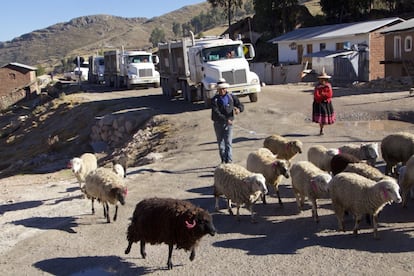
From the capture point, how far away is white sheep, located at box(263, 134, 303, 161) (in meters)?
12.1

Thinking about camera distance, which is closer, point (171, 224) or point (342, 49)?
point (171, 224)

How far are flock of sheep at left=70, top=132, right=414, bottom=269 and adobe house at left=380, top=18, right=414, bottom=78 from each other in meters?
26.0

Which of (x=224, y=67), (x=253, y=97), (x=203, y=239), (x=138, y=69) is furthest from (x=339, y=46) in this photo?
(x=203, y=239)

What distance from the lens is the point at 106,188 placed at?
31.9 ft

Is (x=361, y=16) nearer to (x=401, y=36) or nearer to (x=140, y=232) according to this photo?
(x=401, y=36)

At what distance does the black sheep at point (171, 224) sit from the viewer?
279 inches

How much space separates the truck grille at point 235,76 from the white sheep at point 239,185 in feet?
48.4

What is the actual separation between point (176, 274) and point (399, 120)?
1429 centimetres

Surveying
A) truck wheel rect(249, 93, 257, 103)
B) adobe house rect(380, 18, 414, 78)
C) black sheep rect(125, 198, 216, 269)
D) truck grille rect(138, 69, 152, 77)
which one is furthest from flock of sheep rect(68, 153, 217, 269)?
truck grille rect(138, 69, 152, 77)

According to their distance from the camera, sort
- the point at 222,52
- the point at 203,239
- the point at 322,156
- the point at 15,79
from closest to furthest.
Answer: the point at 203,239 → the point at 322,156 → the point at 222,52 → the point at 15,79

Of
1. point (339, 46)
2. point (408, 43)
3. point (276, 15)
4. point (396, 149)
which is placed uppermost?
point (276, 15)

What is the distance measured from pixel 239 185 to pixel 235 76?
51.4 feet

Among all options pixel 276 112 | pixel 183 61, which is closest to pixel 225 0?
pixel 183 61

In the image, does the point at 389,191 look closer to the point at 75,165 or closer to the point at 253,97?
the point at 75,165
